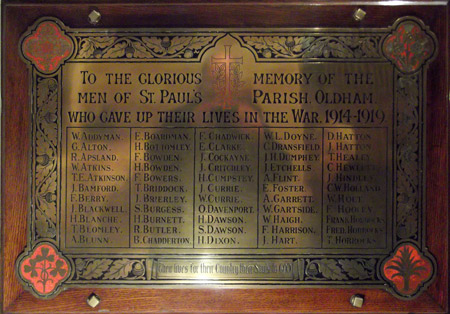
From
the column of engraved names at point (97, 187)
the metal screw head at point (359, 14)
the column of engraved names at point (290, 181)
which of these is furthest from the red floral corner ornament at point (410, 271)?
the column of engraved names at point (97, 187)

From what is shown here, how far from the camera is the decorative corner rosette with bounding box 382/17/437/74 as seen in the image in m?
1.00

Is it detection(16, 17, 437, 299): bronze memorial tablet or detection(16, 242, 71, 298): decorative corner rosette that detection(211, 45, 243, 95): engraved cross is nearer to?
detection(16, 17, 437, 299): bronze memorial tablet

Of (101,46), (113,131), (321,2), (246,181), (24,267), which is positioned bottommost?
(24,267)

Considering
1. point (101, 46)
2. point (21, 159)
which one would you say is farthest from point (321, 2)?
point (21, 159)

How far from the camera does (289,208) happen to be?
1005 millimetres

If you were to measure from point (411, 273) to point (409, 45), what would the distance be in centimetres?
68

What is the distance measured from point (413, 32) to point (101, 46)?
0.93 meters

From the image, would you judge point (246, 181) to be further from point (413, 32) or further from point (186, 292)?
point (413, 32)

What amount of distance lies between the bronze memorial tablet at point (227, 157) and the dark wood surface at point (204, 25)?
3cm

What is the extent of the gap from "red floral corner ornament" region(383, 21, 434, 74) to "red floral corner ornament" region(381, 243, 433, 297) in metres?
0.54

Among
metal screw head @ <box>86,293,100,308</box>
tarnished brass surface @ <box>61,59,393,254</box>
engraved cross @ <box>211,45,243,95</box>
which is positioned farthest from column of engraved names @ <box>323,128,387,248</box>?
metal screw head @ <box>86,293,100,308</box>

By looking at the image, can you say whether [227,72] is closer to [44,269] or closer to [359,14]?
[359,14]

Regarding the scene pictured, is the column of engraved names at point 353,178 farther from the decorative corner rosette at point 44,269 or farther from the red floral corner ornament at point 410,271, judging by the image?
the decorative corner rosette at point 44,269

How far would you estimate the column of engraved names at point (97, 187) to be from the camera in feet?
3.31
